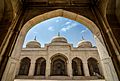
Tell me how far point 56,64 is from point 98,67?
21.2 feet

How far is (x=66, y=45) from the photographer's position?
17125 mm

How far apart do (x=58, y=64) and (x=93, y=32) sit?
15.6 meters

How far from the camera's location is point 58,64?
18.2 m

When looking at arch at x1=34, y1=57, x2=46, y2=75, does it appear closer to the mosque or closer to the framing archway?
the mosque

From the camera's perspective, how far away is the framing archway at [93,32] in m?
2.25

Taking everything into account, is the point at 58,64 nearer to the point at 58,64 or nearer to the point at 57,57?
the point at 58,64

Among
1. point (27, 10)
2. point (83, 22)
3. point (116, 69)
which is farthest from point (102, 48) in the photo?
point (27, 10)

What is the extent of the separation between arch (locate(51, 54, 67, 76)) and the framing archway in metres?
14.2

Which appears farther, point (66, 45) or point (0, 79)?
point (66, 45)

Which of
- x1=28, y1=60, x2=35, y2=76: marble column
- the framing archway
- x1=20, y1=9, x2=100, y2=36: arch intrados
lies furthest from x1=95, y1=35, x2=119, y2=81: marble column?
x1=28, y1=60, x2=35, y2=76: marble column

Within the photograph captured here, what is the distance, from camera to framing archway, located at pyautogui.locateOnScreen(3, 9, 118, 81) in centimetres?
225

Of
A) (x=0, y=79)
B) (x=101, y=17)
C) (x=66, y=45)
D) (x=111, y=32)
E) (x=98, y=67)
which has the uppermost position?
(x=66, y=45)

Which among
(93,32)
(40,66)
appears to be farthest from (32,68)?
(93,32)

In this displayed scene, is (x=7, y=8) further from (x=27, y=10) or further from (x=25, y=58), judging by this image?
(x=25, y=58)
